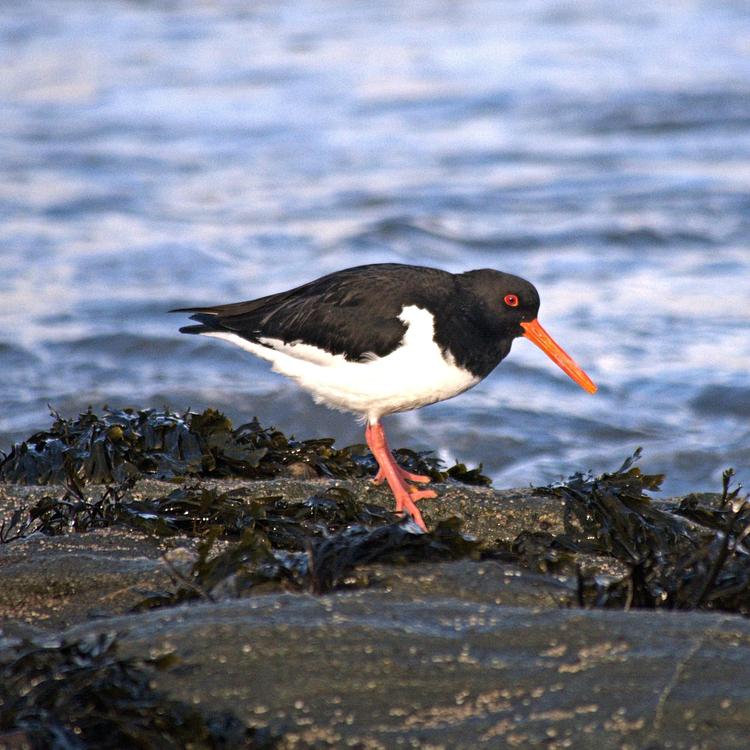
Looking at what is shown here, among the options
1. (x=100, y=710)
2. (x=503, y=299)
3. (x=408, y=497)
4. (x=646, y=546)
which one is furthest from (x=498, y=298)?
(x=100, y=710)

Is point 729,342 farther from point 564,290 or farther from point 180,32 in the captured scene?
point 180,32

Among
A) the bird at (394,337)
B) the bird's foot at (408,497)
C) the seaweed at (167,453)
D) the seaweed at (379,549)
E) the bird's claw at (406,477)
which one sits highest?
the bird at (394,337)

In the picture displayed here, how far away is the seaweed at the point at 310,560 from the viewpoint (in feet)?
10.3

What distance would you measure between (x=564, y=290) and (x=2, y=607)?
21.5 feet

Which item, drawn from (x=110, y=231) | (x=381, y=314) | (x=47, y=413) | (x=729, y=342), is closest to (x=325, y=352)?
(x=381, y=314)

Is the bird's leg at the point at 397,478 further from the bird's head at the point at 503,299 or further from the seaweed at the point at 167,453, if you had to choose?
the bird's head at the point at 503,299

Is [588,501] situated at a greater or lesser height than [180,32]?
lesser

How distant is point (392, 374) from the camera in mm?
4770

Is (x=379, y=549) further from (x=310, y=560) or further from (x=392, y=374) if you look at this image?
(x=392, y=374)

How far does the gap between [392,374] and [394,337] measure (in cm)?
15

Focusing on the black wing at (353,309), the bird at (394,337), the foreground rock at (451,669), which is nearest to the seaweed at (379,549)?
the foreground rock at (451,669)

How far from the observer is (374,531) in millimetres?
3377

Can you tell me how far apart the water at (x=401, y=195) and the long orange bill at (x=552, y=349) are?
1426mm

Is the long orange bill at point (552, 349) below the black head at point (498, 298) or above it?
below
